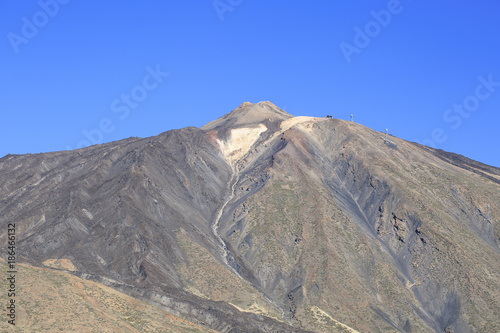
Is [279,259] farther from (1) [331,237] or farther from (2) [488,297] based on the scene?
(2) [488,297]

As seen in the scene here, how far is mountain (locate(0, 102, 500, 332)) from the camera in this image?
4486 inches

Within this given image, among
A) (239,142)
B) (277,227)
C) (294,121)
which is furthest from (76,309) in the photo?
(294,121)

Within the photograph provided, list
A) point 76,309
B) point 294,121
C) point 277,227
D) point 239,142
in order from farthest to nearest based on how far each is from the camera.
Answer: point 294,121 < point 239,142 < point 277,227 < point 76,309

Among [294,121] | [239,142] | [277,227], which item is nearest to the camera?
[277,227]

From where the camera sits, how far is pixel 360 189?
158 m

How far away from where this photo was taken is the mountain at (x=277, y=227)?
114 m

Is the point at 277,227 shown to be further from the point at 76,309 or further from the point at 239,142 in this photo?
the point at 76,309

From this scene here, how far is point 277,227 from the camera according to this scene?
13825 cm

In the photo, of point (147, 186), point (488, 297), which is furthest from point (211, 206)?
point (488, 297)

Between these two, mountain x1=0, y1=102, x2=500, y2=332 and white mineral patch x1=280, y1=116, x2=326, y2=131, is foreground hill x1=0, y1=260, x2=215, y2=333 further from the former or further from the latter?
white mineral patch x1=280, y1=116, x2=326, y2=131

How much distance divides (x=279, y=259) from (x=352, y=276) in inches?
550

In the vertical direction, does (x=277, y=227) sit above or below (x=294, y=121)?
below

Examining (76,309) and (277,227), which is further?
(277,227)

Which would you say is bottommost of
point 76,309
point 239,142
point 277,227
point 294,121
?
point 76,309
